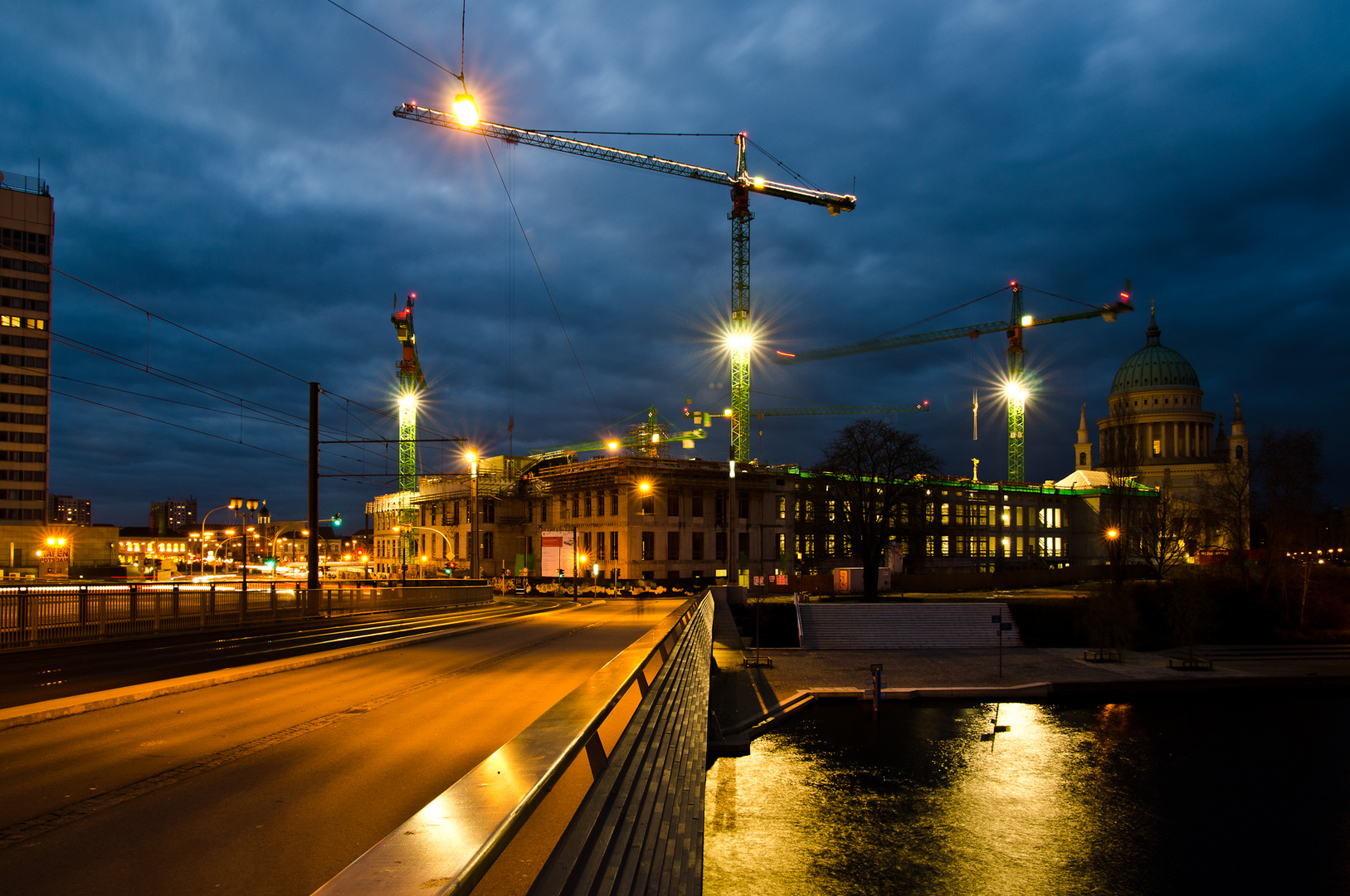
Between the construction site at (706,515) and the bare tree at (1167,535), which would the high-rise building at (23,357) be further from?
the bare tree at (1167,535)

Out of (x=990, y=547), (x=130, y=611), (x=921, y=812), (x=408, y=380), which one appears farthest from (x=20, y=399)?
(x=990, y=547)

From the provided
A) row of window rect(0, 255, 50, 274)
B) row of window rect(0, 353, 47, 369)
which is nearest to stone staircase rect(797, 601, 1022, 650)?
row of window rect(0, 353, 47, 369)

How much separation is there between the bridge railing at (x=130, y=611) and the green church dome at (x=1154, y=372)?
6624 inches

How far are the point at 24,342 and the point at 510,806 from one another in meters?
122

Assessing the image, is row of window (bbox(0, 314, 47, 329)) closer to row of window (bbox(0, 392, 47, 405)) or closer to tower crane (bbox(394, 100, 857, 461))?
row of window (bbox(0, 392, 47, 405))

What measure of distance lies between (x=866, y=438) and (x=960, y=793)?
43297 mm

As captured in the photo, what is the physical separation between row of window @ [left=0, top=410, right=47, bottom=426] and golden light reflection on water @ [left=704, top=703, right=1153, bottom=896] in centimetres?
10774

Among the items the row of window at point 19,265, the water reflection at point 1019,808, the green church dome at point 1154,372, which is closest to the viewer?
the water reflection at point 1019,808

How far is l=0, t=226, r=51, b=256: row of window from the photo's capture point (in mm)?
92688

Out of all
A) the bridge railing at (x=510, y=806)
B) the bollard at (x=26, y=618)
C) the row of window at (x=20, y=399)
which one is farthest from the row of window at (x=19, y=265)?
the bridge railing at (x=510, y=806)

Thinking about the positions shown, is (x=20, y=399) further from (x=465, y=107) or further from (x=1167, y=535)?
(x=1167, y=535)

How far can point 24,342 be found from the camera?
9462 centimetres

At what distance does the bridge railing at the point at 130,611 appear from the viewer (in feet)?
73.7

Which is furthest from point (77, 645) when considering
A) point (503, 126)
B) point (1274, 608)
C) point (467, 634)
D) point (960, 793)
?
point (1274, 608)
